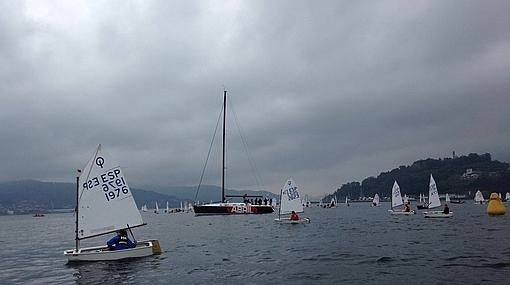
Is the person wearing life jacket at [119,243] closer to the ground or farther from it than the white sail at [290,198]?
closer to the ground

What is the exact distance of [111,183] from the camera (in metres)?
33.4

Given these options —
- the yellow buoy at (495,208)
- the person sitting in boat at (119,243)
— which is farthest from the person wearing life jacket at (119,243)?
the yellow buoy at (495,208)

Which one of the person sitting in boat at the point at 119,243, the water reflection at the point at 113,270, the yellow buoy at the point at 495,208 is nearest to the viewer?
the water reflection at the point at 113,270

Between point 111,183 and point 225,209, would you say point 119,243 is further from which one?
point 225,209

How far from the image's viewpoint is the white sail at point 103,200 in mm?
32500

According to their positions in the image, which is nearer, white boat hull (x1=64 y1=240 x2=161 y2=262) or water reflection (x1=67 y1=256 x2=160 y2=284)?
water reflection (x1=67 y1=256 x2=160 y2=284)

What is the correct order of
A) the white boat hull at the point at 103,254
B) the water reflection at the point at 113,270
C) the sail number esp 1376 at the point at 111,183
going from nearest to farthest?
the water reflection at the point at 113,270 → the white boat hull at the point at 103,254 → the sail number esp 1376 at the point at 111,183

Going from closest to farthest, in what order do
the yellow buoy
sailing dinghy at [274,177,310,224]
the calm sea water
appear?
the calm sea water < sailing dinghy at [274,177,310,224] < the yellow buoy

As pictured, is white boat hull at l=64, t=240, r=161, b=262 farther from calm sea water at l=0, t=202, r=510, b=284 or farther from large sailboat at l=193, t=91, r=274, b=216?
large sailboat at l=193, t=91, r=274, b=216

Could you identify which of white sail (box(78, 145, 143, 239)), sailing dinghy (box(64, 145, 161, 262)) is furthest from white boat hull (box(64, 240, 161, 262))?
white sail (box(78, 145, 143, 239))

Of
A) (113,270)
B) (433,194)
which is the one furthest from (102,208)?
(433,194)

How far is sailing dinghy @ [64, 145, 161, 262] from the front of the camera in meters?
32.1

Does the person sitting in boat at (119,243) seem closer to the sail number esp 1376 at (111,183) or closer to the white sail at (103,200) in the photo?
the white sail at (103,200)

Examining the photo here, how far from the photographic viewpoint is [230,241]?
158ft
